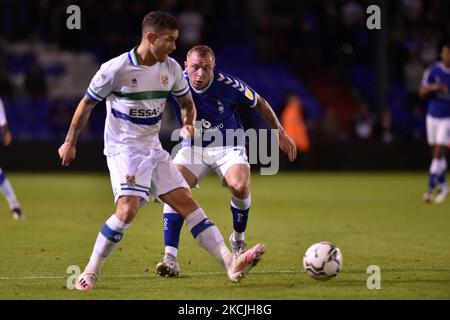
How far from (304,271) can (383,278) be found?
2.54ft

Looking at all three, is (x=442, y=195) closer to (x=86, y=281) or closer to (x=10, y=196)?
(x=10, y=196)

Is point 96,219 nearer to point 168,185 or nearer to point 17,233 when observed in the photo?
point 17,233

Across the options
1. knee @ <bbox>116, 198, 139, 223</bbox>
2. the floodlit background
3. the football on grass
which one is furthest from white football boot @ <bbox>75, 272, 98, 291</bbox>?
the floodlit background

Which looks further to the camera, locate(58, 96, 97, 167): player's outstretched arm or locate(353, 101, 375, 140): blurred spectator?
locate(353, 101, 375, 140): blurred spectator

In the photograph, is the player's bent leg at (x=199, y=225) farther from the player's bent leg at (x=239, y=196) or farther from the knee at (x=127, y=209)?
the player's bent leg at (x=239, y=196)

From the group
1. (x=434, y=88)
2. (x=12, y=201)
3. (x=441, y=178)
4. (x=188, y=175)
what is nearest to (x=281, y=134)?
(x=188, y=175)

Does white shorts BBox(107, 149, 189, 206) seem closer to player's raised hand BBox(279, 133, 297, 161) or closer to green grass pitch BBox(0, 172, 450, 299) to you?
green grass pitch BBox(0, 172, 450, 299)

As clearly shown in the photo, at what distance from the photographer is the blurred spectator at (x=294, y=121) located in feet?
74.4

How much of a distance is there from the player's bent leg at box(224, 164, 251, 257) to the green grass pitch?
0.33 m

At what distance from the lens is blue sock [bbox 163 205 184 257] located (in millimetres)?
8219

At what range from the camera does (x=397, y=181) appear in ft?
67.6

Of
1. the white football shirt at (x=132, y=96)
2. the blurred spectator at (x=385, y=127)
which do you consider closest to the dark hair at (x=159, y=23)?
the white football shirt at (x=132, y=96)

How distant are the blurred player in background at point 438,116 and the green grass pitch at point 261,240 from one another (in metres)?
0.62

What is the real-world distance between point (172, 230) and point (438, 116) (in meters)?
8.85
